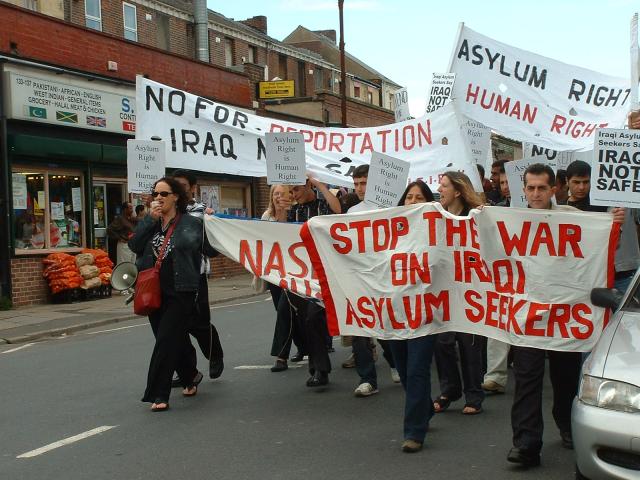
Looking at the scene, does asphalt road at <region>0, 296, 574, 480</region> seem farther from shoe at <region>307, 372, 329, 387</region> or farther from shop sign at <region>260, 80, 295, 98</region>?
shop sign at <region>260, 80, 295, 98</region>

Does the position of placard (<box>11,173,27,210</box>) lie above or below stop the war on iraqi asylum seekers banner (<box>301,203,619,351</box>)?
above

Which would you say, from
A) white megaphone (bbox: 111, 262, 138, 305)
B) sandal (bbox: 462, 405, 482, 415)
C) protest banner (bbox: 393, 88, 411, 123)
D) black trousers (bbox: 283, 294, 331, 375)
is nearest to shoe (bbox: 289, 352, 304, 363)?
black trousers (bbox: 283, 294, 331, 375)

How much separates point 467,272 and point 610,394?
1877mm

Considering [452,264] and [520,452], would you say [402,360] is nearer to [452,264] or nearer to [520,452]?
[452,264]

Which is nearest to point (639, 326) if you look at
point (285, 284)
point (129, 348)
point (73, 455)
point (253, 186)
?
point (285, 284)

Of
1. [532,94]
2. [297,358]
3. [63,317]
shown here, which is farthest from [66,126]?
[532,94]

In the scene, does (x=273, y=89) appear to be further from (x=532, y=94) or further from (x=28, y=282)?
(x=532, y=94)

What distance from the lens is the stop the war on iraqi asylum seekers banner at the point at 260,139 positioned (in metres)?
9.19

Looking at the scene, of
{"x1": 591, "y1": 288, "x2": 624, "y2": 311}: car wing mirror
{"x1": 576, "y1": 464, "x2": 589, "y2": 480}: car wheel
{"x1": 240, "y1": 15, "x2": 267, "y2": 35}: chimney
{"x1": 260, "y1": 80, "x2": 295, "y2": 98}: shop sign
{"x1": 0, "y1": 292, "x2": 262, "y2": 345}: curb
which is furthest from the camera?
{"x1": 240, "y1": 15, "x2": 267, "y2": 35}: chimney

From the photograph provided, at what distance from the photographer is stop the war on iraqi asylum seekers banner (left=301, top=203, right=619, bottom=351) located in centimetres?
573

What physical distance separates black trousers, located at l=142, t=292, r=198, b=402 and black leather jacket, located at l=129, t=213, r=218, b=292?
0.50 ft

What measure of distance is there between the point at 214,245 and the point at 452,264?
232 cm

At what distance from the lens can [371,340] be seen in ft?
26.9

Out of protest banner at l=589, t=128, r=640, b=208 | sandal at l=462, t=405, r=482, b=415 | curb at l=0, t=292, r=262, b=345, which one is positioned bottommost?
curb at l=0, t=292, r=262, b=345
